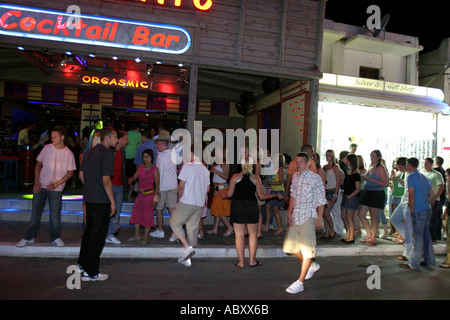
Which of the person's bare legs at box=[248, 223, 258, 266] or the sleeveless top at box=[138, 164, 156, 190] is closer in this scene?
the person's bare legs at box=[248, 223, 258, 266]

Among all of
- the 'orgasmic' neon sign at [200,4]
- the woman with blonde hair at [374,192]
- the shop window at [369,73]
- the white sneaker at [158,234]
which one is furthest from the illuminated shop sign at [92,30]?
Answer: the shop window at [369,73]

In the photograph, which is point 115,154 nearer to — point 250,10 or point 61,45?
point 61,45

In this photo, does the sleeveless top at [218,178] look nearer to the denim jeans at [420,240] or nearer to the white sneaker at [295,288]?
the white sneaker at [295,288]

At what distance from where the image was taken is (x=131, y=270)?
4.98m

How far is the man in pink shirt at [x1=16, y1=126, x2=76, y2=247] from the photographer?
18.0 feet

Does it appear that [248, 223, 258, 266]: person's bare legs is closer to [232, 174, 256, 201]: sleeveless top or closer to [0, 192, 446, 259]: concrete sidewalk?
[232, 174, 256, 201]: sleeveless top

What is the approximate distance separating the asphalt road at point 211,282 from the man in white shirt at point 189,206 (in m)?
0.39

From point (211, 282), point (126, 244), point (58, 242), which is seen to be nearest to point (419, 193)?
point (211, 282)

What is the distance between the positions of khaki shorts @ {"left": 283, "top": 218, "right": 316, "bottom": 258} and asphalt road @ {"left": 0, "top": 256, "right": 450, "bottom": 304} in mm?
519

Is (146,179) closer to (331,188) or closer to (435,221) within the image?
(331,188)

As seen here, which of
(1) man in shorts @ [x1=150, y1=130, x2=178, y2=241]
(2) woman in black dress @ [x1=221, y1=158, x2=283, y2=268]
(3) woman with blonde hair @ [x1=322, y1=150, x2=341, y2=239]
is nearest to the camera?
(2) woman in black dress @ [x1=221, y1=158, x2=283, y2=268]

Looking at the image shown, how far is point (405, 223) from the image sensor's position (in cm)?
613

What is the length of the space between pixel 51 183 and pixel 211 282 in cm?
313

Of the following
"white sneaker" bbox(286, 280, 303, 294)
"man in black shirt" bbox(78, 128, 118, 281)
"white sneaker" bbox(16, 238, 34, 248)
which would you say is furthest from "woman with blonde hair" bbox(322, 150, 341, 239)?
"white sneaker" bbox(16, 238, 34, 248)
